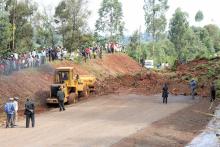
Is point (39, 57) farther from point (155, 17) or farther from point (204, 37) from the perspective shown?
point (204, 37)

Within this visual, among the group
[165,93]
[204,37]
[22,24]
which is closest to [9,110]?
[165,93]

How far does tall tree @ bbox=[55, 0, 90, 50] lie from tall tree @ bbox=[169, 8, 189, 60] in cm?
5285

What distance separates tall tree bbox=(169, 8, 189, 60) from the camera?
111188 millimetres

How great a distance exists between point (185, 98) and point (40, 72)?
14.5 m

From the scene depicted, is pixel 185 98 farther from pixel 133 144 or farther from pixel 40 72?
pixel 133 144

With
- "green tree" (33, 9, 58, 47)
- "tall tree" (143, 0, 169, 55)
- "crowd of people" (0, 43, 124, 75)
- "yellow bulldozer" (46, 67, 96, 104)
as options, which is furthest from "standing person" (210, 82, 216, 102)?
"tall tree" (143, 0, 169, 55)

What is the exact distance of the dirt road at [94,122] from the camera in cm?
2453

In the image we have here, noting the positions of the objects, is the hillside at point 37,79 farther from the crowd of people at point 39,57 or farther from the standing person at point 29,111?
the standing person at point 29,111

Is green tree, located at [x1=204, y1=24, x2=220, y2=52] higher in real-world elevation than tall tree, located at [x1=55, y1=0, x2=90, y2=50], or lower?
higher

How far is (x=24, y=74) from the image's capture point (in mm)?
44719

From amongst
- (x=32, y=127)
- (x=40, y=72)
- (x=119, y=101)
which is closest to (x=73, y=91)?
(x=119, y=101)

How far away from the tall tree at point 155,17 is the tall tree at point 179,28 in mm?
13490

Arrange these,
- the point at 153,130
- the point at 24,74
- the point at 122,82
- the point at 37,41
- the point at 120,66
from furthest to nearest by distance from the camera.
A: the point at 120,66
the point at 37,41
the point at 122,82
the point at 24,74
the point at 153,130

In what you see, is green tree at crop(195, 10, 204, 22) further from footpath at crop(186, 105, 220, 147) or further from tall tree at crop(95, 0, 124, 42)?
footpath at crop(186, 105, 220, 147)
